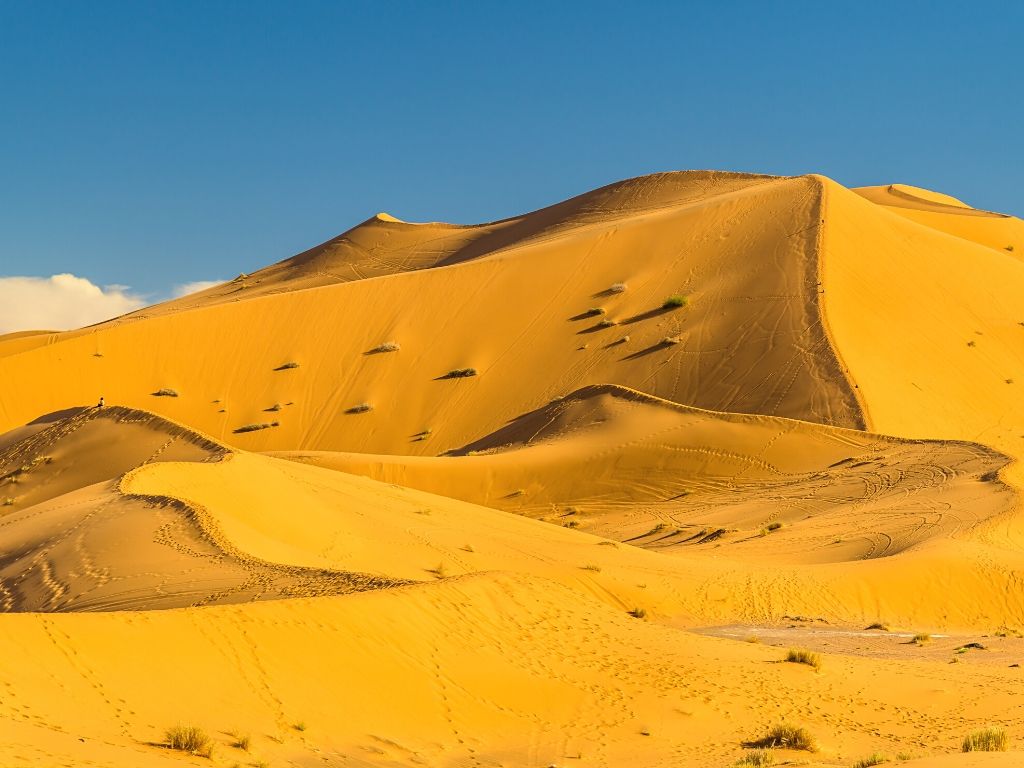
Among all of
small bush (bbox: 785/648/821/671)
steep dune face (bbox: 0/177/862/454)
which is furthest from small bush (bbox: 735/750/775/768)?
steep dune face (bbox: 0/177/862/454)

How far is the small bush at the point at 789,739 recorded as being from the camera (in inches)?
426

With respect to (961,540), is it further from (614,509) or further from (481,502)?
(481,502)

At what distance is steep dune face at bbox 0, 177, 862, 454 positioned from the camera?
38406mm

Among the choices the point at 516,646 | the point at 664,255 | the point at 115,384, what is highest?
the point at 664,255

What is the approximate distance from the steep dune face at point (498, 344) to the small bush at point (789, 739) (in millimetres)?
22633

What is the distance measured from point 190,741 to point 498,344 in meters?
36.9

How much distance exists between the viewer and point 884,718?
12219 mm

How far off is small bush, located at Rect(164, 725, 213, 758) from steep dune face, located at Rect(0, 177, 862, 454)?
26.4 metres

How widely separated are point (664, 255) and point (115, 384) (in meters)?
22.0

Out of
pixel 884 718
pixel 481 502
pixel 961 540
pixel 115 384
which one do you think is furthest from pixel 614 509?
pixel 115 384

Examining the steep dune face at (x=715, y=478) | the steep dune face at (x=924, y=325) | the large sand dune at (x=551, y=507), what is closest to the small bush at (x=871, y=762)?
the large sand dune at (x=551, y=507)

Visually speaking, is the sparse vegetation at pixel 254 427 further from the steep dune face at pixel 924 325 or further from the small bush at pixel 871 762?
the small bush at pixel 871 762

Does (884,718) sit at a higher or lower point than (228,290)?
lower

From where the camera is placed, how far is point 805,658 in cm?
1405
